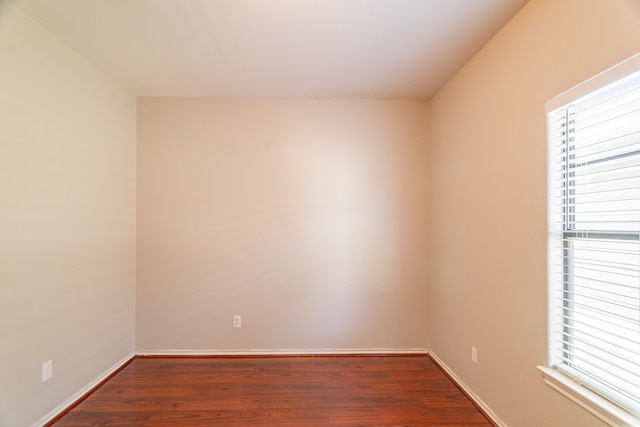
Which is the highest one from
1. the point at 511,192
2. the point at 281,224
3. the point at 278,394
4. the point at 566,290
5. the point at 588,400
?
the point at 511,192

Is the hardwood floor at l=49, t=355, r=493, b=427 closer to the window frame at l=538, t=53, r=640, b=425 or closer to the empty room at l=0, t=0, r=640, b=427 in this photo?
the empty room at l=0, t=0, r=640, b=427

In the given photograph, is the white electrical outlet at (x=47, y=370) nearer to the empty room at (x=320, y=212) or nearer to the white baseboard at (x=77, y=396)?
the empty room at (x=320, y=212)

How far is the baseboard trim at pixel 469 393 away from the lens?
179 centimetres

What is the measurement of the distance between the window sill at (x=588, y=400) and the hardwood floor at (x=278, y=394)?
718 millimetres

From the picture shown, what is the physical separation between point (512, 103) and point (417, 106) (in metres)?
1.23

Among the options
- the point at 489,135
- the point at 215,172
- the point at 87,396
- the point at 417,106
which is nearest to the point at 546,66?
the point at 489,135

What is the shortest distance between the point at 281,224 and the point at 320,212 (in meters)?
0.40

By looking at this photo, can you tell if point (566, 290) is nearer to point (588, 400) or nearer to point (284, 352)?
point (588, 400)

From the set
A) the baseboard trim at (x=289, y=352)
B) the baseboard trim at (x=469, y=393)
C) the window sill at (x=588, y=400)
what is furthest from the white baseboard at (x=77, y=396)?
the window sill at (x=588, y=400)

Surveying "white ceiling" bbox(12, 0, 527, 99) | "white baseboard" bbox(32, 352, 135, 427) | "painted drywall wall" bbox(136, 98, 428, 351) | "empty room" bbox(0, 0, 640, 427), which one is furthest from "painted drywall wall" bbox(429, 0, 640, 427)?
"white baseboard" bbox(32, 352, 135, 427)

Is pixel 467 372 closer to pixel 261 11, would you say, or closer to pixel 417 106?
pixel 417 106

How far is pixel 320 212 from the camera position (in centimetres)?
275

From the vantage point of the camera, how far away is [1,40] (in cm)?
155

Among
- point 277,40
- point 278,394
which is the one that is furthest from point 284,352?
point 277,40
